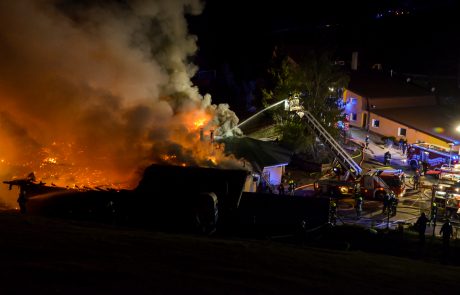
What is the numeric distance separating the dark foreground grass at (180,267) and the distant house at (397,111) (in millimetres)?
23365

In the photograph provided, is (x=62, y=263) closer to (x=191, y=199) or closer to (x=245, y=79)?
(x=191, y=199)

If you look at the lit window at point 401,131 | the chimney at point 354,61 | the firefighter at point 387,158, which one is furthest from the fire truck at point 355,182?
the chimney at point 354,61

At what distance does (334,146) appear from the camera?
86.3ft

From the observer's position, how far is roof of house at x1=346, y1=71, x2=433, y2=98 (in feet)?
128

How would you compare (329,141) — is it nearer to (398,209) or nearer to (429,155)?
(398,209)

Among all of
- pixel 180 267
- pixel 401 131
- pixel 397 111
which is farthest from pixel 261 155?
pixel 397 111

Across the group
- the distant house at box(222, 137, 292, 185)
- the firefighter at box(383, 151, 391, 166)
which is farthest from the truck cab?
the firefighter at box(383, 151, 391, 166)

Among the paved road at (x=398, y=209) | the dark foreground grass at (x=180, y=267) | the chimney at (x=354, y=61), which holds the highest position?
the chimney at (x=354, y=61)

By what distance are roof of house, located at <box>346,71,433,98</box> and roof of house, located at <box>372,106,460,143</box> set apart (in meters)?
1.58

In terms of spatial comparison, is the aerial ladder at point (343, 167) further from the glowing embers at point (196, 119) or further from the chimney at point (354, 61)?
the chimney at point (354, 61)

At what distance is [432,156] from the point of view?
2973cm

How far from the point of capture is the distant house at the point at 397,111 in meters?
33.8

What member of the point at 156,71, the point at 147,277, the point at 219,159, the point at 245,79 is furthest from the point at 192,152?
the point at 245,79

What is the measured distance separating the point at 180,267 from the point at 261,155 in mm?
15832
